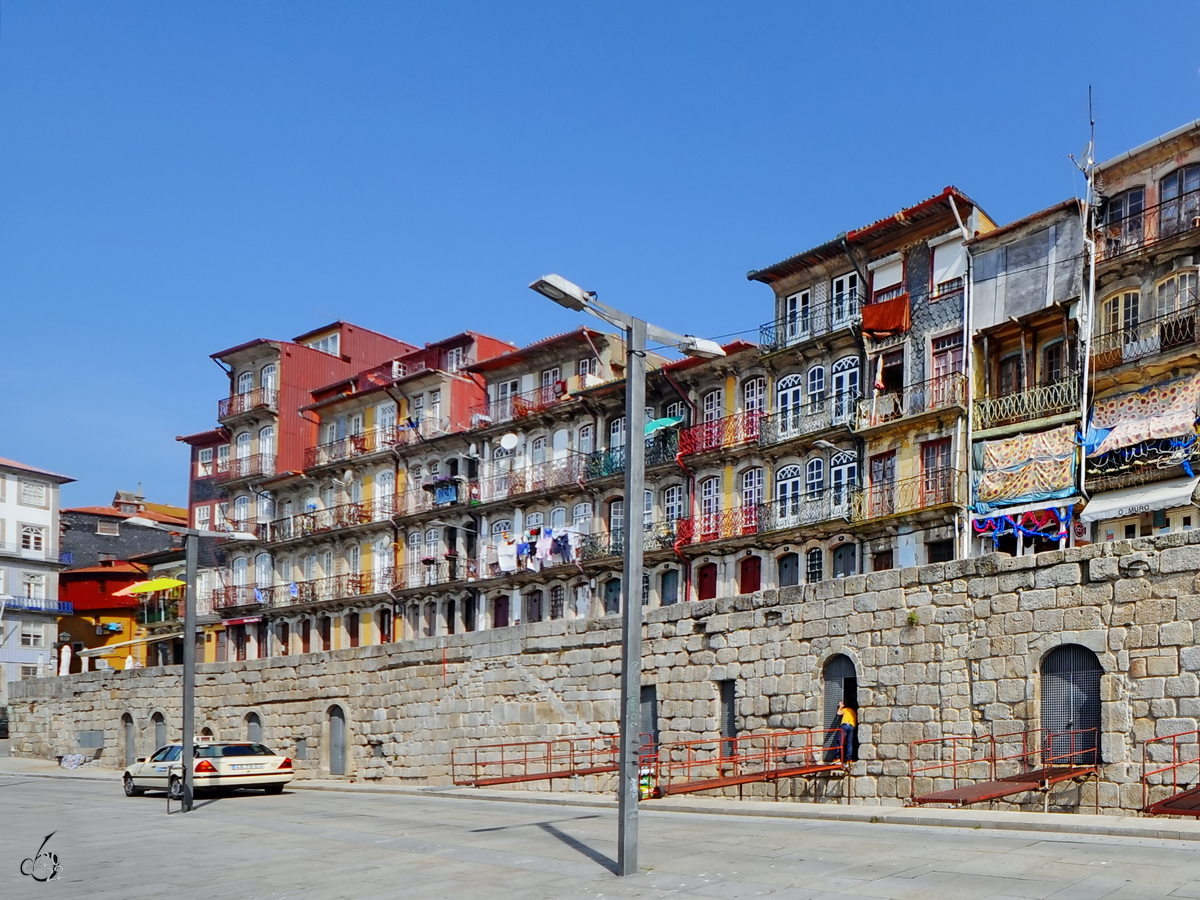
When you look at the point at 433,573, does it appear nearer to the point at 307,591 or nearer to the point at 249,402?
the point at 307,591

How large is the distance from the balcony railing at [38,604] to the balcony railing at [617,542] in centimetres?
3853

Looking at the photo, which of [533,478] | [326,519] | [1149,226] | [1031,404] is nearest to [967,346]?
[1031,404]

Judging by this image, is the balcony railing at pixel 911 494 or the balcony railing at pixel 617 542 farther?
the balcony railing at pixel 617 542

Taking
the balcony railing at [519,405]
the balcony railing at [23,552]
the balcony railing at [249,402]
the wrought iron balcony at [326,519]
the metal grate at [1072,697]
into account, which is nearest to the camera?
the metal grate at [1072,697]

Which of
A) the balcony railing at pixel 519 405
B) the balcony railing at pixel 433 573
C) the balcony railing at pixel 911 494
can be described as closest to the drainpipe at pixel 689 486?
the balcony railing at pixel 519 405

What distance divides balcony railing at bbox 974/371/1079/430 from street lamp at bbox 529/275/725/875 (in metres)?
19.4

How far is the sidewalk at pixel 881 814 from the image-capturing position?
45.1 ft

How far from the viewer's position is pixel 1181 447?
2834 centimetres

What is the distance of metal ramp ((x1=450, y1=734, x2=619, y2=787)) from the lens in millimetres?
24812

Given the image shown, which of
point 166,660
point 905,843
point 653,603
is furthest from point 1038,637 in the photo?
point 166,660

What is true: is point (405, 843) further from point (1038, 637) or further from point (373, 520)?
point (373, 520)

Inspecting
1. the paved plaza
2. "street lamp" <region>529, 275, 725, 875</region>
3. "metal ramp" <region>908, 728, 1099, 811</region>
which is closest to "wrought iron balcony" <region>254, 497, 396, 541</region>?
the paved plaza

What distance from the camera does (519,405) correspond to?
46500 mm

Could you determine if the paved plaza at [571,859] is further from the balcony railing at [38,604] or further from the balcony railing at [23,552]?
the balcony railing at [23,552]
